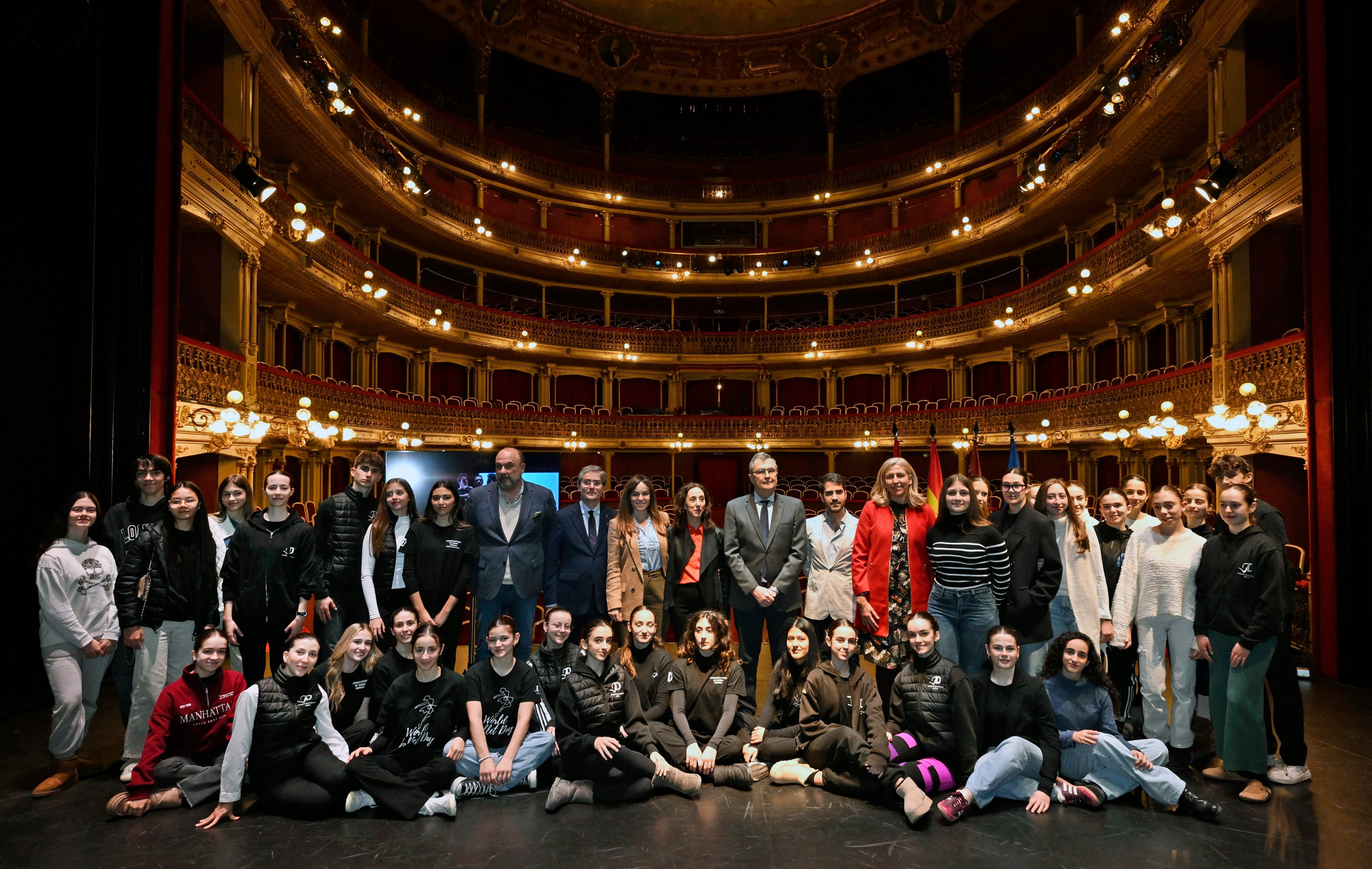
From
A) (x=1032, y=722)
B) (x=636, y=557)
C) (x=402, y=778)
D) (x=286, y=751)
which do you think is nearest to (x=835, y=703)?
(x=1032, y=722)

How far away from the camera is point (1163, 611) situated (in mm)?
4598

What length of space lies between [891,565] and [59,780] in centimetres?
542

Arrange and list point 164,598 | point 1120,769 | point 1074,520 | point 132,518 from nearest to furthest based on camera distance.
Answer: point 1120,769 → point 164,598 → point 132,518 → point 1074,520

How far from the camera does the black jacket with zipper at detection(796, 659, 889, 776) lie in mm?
4508

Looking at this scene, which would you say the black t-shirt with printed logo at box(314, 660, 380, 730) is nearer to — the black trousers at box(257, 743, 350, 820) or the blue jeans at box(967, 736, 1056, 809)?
the black trousers at box(257, 743, 350, 820)

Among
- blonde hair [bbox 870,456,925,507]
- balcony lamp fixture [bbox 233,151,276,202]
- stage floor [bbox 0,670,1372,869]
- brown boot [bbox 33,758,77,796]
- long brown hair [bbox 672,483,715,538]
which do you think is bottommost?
stage floor [bbox 0,670,1372,869]

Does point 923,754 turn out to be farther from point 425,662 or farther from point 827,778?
point 425,662

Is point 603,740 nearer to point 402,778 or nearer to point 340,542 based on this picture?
point 402,778

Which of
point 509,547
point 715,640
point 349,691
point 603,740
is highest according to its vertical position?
point 509,547

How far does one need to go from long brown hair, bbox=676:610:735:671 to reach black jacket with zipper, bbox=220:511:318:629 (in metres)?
2.63

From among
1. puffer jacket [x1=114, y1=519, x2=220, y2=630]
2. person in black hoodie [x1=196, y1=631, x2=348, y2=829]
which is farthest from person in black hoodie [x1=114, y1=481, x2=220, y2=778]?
person in black hoodie [x1=196, y1=631, x2=348, y2=829]

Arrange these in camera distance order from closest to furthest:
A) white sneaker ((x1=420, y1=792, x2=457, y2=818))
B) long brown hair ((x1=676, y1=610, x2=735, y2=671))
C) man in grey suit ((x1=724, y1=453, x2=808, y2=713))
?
white sneaker ((x1=420, y1=792, x2=457, y2=818)), long brown hair ((x1=676, y1=610, x2=735, y2=671)), man in grey suit ((x1=724, y1=453, x2=808, y2=713))

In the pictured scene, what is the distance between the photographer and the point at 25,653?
5.83 m

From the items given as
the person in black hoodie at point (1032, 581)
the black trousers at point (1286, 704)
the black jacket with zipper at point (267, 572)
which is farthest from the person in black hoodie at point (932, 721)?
the black jacket with zipper at point (267, 572)
